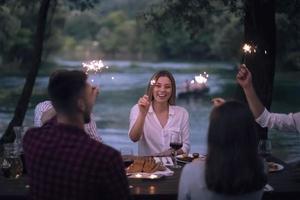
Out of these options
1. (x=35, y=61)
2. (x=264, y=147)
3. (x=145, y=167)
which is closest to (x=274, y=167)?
(x=264, y=147)

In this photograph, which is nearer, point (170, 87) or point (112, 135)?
point (170, 87)

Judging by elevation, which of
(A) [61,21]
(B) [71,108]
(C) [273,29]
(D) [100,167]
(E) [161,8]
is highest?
(A) [61,21]

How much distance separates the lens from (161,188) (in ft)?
10.6

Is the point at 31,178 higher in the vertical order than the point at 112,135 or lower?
higher

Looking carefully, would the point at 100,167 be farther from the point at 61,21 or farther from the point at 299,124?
the point at 61,21

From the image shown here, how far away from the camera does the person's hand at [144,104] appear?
4.47 metres

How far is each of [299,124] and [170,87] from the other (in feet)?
4.21

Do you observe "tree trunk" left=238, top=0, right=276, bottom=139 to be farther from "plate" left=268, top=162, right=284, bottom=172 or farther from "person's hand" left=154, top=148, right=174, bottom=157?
"plate" left=268, top=162, right=284, bottom=172

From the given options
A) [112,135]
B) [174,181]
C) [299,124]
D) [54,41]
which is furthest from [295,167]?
[54,41]

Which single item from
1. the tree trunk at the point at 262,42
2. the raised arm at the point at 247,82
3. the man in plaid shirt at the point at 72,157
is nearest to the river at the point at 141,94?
the tree trunk at the point at 262,42

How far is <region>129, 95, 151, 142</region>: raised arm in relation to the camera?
4.49 metres

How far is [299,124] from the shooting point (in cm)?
404

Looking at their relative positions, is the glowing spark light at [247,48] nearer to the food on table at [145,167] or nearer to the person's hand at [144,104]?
the person's hand at [144,104]

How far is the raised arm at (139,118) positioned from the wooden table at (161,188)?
3.52 feet
